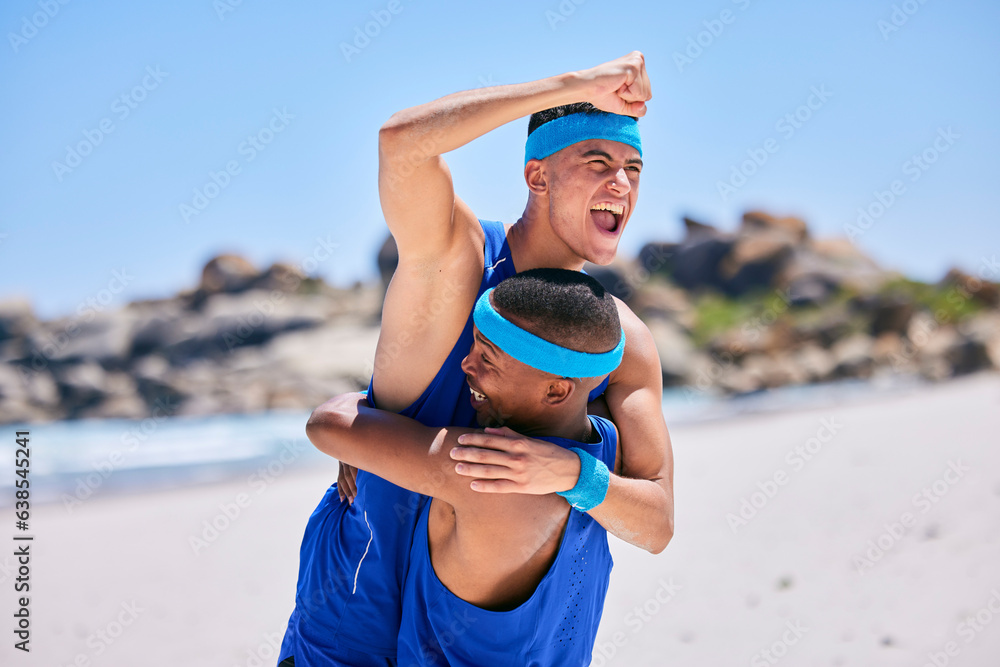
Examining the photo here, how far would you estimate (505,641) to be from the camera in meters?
2.31

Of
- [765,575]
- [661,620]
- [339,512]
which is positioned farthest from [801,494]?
[339,512]

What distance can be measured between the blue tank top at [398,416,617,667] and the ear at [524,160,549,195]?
1.05m

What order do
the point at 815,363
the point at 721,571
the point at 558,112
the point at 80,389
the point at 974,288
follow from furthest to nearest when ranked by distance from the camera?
the point at 974,288, the point at 80,389, the point at 815,363, the point at 721,571, the point at 558,112

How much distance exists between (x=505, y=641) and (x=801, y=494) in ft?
25.0

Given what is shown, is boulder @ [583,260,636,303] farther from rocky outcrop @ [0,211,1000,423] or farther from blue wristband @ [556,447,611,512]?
blue wristband @ [556,447,611,512]

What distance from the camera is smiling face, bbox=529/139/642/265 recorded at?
288 centimetres

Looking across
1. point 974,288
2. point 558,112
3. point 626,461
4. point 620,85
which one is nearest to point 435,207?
point 620,85

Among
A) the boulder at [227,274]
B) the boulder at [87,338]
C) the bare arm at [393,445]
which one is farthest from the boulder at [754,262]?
the bare arm at [393,445]

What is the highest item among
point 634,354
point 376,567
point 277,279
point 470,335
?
point 470,335

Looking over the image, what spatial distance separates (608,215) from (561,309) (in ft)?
Answer: 2.45

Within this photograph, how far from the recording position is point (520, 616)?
2.29m

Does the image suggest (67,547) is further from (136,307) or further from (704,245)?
(704,245)

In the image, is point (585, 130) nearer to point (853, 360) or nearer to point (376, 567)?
point (376, 567)

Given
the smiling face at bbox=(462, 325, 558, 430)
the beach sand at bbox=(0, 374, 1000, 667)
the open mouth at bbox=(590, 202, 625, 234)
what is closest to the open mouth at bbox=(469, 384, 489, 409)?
the smiling face at bbox=(462, 325, 558, 430)
